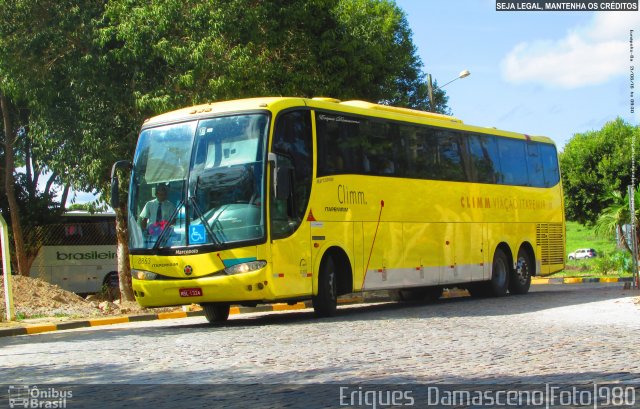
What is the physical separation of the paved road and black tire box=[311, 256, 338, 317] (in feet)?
1.40

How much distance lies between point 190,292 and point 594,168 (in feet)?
154

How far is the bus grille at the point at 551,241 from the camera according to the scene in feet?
84.6

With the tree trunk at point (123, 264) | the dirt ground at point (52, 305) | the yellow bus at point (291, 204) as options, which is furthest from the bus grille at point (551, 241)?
the tree trunk at point (123, 264)

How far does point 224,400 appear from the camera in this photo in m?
7.91

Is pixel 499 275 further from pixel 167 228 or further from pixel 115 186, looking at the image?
pixel 115 186

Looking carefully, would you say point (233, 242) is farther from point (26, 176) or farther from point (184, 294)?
point (26, 176)

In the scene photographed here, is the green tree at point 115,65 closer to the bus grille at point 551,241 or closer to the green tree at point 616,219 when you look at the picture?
the bus grille at point 551,241

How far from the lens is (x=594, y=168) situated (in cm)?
5919

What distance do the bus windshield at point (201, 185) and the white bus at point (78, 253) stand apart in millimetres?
19739

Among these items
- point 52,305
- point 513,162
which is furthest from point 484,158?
point 52,305

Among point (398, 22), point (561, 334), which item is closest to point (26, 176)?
point (398, 22)

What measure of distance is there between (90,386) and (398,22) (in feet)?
154

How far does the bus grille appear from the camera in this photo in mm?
25781

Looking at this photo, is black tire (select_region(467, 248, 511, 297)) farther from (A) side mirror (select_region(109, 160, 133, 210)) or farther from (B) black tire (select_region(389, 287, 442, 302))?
(A) side mirror (select_region(109, 160, 133, 210))
